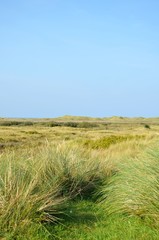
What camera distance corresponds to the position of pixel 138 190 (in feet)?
22.6

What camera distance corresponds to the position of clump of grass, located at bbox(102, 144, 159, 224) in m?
6.65

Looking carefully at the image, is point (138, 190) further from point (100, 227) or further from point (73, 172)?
point (73, 172)

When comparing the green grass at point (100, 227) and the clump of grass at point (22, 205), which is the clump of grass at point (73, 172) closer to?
the green grass at point (100, 227)

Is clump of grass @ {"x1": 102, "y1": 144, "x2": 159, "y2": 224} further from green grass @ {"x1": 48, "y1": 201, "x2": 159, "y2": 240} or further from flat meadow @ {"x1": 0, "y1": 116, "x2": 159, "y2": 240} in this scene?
green grass @ {"x1": 48, "y1": 201, "x2": 159, "y2": 240}

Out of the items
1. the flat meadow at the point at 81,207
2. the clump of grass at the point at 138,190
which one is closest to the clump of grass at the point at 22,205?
the flat meadow at the point at 81,207

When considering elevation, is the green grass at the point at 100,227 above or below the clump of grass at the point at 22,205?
below

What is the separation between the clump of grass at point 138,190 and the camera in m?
6.65

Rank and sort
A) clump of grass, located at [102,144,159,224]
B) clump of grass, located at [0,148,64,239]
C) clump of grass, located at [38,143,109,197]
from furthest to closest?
clump of grass, located at [38,143,109,197], clump of grass, located at [102,144,159,224], clump of grass, located at [0,148,64,239]

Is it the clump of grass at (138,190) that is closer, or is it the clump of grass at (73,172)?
the clump of grass at (138,190)

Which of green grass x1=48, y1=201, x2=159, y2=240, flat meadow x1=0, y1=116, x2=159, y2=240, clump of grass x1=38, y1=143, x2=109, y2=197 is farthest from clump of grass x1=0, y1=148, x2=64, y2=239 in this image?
clump of grass x1=38, y1=143, x2=109, y2=197

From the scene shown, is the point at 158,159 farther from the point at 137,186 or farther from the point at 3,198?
the point at 3,198

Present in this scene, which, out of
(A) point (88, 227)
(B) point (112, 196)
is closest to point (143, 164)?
(B) point (112, 196)

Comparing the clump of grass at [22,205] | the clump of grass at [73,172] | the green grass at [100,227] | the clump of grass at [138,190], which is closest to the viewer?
the green grass at [100,227]

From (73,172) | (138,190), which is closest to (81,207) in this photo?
(138,190)
